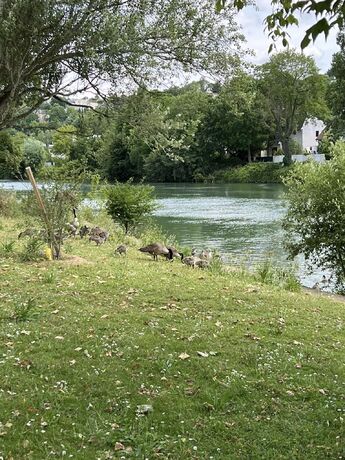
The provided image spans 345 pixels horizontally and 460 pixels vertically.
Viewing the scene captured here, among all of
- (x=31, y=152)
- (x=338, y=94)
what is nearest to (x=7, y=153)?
(x=31, y=152)

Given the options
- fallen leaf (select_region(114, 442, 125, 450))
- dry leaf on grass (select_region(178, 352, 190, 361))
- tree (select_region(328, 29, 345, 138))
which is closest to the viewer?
fallen leaf (select_region(114, 442, 125, 450))

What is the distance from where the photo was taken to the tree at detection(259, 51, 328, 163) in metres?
80.2

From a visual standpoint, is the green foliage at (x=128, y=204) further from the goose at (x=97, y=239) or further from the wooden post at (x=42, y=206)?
the wooden post at (x=42, y=206)

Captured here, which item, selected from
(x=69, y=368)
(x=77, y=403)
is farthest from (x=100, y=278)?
(x=77, y=403)

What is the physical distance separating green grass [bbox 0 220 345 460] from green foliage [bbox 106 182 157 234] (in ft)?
39.2

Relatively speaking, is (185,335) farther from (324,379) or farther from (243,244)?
(243,244)

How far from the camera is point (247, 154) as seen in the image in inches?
3568

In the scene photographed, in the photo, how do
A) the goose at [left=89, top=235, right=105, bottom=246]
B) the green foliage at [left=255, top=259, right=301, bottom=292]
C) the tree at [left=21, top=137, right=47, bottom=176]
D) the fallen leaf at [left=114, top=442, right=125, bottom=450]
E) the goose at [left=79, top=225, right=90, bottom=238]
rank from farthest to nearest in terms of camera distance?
the tree at [left=21, top=137, right=47, bottom=176] → the goose at [left=79, top=225, right=90, bottom=238] → the goose at [left=89, top=235, right=105, bottom=246] → the green foliage at [left=255, top=259, right=301, bottom=292] → the fallen leaf at [left=114, top=442, right=125, bottom=450]

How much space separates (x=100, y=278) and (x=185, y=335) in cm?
438

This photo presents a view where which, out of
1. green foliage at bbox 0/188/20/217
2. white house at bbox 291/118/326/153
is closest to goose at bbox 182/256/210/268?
green foliage at bbox 0/188/20/217

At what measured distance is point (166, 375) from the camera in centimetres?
588

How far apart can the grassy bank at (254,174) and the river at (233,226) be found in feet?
82.9

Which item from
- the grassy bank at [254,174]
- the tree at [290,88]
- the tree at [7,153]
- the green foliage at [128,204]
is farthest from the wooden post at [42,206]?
the tree at [290,88]

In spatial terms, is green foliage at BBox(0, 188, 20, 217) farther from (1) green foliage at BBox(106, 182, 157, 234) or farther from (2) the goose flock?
(2) the goose flock
